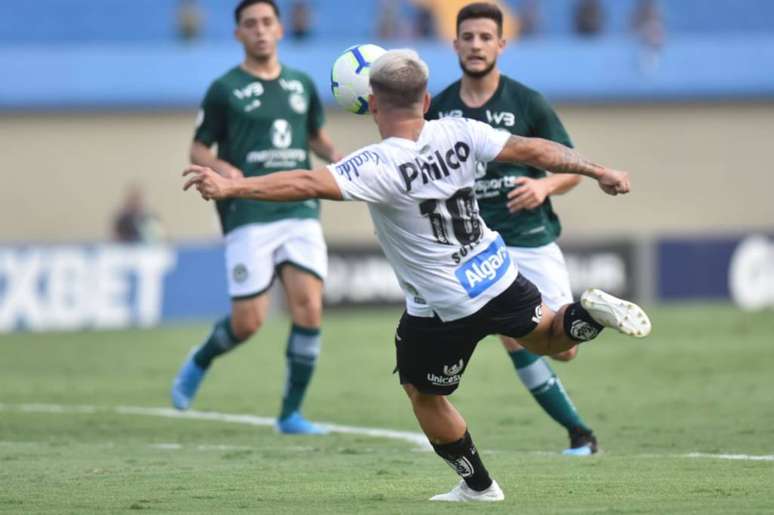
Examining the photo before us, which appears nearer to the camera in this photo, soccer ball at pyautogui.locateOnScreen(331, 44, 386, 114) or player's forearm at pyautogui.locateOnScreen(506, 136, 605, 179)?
player's forearm at pyautogui.locateOnScreen(506, 136, 605, 179)

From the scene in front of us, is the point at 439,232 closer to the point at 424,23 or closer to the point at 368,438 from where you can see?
the point at 368,438

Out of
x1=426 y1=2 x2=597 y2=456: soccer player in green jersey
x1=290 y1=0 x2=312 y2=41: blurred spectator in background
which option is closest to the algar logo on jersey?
x1=426 y1=2 x2=597 y2=456: soccer player in green jersey

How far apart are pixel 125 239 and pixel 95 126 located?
4.76 metres

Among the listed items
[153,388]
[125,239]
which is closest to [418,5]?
[125,239]

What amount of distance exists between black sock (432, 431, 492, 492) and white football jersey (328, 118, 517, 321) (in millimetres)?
608

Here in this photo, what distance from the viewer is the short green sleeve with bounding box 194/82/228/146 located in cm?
1146

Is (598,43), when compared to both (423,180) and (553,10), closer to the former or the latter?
(553,10)

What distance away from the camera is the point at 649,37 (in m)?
33.2

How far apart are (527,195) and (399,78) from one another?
7.75ft

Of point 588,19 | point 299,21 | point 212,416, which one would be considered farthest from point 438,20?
point 212,416

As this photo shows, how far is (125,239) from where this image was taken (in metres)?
28.3

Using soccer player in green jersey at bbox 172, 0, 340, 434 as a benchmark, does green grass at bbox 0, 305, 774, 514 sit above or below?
below

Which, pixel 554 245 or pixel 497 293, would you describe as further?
pixel 554 245

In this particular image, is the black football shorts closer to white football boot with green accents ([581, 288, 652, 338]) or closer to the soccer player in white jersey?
the soccer player in white jersey
